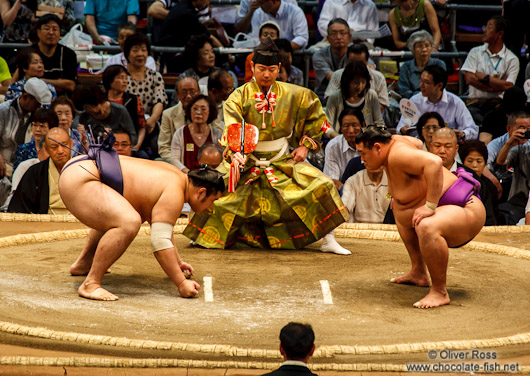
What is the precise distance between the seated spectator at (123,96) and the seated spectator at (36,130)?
0.52 meters

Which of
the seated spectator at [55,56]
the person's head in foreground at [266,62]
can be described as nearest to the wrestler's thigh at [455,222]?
the person's head in foreground at [266,62]

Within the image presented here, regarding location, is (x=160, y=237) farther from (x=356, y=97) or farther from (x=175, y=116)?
(x=356, y=97)

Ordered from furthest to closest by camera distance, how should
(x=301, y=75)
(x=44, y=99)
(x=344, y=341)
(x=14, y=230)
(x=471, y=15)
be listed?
(x=471, y=15), (x=301, y=75), (x=44, y=99), (x=14, y=230), (x=344, y=341)

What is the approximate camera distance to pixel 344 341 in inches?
94.9

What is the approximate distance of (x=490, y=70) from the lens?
18.9ft

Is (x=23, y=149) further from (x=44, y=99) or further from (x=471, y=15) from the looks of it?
(x=471, y=15)

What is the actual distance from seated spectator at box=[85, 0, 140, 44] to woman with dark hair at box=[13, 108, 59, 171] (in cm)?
136

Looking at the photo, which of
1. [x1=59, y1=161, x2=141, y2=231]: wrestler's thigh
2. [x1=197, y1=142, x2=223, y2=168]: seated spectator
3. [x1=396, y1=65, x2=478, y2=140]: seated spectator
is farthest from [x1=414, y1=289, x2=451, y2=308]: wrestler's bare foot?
[x1=396, y1=65, x2=478, y2=140]: seated spectator

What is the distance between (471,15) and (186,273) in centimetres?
449

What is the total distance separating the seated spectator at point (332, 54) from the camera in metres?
5.47

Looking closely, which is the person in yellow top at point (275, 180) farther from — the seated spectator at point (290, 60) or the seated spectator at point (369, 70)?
the seated spectator at point (369, 70)

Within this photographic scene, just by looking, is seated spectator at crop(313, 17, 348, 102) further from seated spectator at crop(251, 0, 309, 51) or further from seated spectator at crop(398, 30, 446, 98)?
seated spectator at crop(398, 30, 446, 98)

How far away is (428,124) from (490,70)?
1.26 meters

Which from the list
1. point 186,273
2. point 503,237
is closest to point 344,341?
point 186,273
